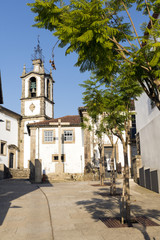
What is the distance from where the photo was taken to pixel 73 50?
4418 mm

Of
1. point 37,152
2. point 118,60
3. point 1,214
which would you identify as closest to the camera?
point 118,60

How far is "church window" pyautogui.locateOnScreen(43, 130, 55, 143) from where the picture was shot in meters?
31.2

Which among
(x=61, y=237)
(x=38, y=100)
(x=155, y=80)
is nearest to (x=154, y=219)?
(x=61, y=237)

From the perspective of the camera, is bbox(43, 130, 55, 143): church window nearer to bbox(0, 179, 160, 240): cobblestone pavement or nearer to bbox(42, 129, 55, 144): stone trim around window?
bbox(42, 129, 55, 144): stone trim around window

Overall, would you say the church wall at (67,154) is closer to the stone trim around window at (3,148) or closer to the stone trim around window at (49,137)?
the stone trim around window at (49,137)

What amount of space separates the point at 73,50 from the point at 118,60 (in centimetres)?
112

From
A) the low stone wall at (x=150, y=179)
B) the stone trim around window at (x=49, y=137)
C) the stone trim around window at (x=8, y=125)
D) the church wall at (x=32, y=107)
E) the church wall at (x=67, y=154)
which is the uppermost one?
the church wall at (x=32, y=107)

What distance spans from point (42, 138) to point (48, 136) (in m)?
0.79

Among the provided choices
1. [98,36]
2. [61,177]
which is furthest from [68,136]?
[98,36]

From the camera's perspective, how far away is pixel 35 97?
1801 inches

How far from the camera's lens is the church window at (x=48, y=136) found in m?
31.2

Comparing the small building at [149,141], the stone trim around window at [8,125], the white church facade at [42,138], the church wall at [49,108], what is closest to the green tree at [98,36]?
the small building at [149,141]

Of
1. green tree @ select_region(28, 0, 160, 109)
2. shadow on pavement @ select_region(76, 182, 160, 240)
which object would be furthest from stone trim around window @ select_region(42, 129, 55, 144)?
green tree @ select_region(28, 0, 160, 109)

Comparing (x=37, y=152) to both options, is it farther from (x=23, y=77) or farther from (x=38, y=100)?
(x=23, y=77)
